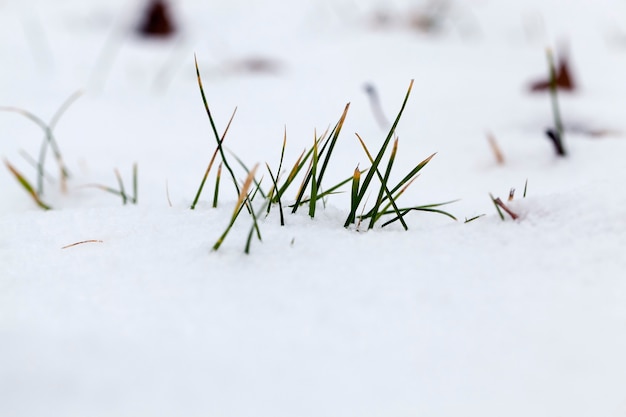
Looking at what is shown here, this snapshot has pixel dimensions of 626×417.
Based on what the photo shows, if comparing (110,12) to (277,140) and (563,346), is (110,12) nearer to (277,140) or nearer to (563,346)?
(277,140)

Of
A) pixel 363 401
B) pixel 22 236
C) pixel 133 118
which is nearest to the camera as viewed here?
pixel 363 401

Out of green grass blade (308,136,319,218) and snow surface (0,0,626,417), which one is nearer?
snow surface (0,0,626,417)

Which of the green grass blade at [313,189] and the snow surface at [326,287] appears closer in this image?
the snow surface at [326,287]

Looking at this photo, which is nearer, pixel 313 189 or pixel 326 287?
pixel 326 287

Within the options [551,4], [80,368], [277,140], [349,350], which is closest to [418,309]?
[349,350]

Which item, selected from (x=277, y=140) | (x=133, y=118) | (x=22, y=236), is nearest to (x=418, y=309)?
(x=22, y=236)

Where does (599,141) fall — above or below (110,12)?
below

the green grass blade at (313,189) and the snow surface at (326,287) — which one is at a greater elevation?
the green grass blade at (313,189)

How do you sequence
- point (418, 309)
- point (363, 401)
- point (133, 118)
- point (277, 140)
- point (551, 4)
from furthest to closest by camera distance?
1. point (551, 4)
2. point (133, 118)
3. point (277, 140)
4. point (418, 309)
5. point (363, 401)

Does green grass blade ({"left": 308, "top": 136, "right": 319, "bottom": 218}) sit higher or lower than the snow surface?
higher

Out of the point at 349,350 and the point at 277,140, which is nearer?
the point at 349,350
